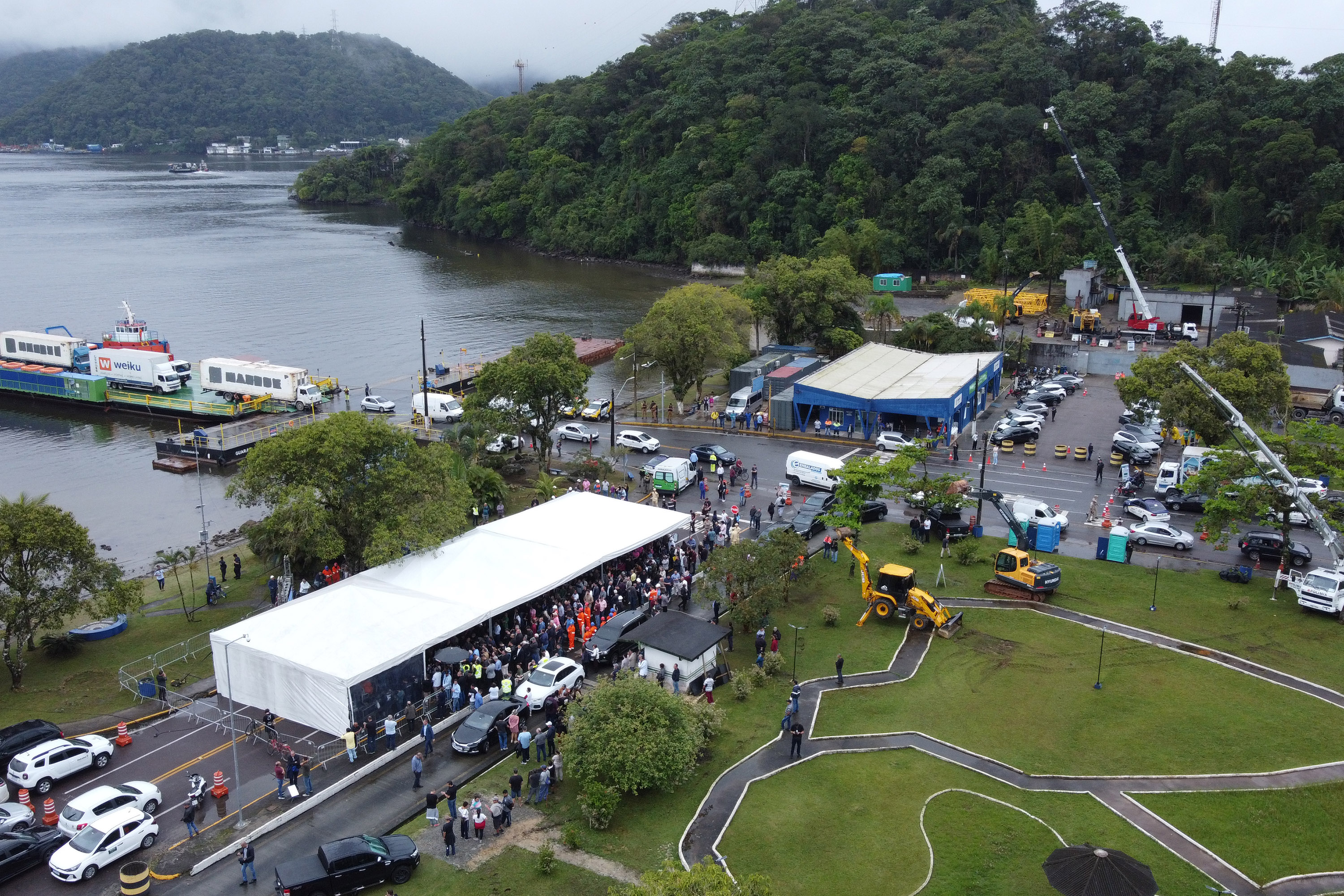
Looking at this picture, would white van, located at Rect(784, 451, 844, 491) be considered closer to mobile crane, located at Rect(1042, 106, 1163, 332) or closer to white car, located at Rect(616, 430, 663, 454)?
white car, located at Rect(616, 430, 663, 454)

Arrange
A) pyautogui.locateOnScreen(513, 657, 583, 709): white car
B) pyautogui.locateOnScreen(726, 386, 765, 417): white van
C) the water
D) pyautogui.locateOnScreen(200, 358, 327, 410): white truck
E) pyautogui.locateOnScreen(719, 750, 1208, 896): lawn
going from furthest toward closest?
pyautogui.locateOnScreen(200, 358, 327, 410): white truck < pyautogui.locateOnScreen(726, 386, 765, 417): white van < the water < pyautogui.locateOnScreen(513, 657, 583, 709): white car < pyautogui.locateOnScreen(719, 750, 1208, 896): lawn

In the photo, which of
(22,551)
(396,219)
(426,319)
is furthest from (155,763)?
(396,219)

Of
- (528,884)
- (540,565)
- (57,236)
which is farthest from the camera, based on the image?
(57,236)

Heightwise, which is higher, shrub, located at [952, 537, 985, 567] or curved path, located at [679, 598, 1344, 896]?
→ shrub, located at [952, 537, 985, 567]

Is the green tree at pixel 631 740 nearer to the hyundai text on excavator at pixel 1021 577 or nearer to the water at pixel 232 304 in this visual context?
the hyundai text on excavator at pixel 1021 577

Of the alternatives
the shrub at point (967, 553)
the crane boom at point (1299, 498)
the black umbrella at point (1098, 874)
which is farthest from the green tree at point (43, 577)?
the crane boom at point (1299, 498)

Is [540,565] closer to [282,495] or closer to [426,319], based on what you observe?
[282,495]

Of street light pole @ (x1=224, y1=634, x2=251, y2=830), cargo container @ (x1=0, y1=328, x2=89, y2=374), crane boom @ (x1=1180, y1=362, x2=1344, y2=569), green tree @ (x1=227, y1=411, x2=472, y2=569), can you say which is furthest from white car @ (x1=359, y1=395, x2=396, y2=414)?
crane boom @ (x1=1180, y1=362, x2=1344, y2=569)
